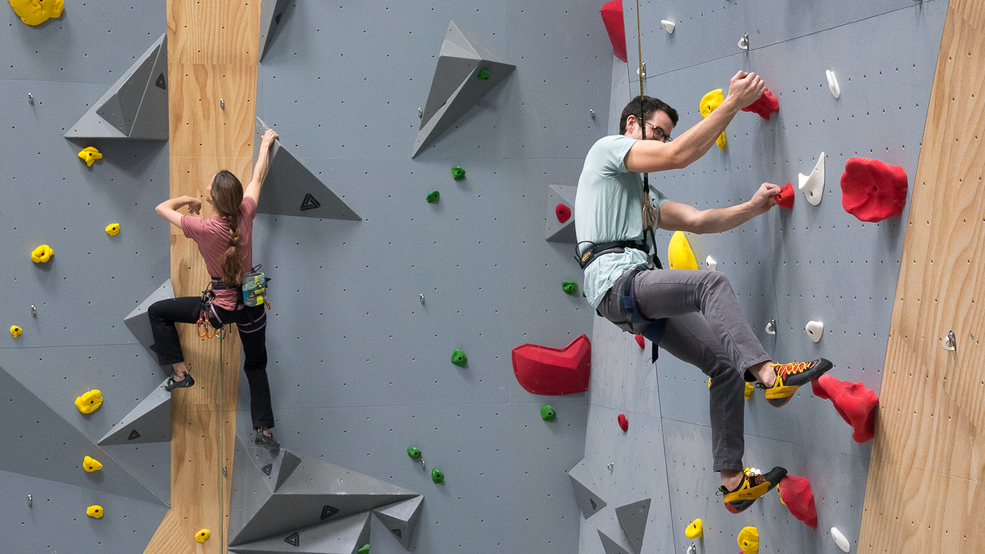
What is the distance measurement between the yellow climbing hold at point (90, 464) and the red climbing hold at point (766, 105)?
3.16 m

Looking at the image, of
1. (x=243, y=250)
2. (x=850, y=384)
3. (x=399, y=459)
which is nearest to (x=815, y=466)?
(x=850, y=384)

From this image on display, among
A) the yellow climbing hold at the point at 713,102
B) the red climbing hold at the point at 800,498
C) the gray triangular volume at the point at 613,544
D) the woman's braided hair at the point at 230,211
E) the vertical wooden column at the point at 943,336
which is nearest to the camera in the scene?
the vertical wooden column at the point at 943,336

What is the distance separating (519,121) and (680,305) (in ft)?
5.91

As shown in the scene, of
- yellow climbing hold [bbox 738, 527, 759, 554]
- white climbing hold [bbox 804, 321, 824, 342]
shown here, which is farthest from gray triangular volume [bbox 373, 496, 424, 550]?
white climbing hold [bbox 804, 321, 824, 342]

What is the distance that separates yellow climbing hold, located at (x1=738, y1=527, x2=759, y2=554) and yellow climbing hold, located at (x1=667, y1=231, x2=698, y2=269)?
0.97 m

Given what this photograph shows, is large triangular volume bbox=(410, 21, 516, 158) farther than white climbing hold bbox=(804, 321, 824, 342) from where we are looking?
Yes

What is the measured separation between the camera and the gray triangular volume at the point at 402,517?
3787mm

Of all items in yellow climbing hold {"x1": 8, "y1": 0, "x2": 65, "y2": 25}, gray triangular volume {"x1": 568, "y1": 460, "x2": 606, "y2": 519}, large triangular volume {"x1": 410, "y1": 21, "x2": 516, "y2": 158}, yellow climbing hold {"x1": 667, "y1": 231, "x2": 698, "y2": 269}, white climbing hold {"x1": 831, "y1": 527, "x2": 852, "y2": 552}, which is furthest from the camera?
gray triangular volume {"x1": 568, "y1": 460, "x2": 606, "y2": 519}

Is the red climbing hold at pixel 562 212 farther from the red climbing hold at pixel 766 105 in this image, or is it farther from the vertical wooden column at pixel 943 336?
the vertical wooden column at pixel 943 336

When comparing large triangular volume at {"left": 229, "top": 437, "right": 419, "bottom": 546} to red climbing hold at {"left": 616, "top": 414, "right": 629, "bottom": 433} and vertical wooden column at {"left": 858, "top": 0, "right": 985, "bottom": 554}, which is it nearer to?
red climbing hold at {"left": 616, "top": 414, "right": 629, "bottom": 433}

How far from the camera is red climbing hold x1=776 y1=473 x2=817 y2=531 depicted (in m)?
2.48

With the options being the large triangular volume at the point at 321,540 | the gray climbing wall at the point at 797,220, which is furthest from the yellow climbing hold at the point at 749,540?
the large triangular volume at the point at 321,540

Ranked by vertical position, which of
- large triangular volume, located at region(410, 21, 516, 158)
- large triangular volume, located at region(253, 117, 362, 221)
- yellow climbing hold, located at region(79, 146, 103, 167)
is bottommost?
large triangular volume, located at region(253, 117, 362, 221)

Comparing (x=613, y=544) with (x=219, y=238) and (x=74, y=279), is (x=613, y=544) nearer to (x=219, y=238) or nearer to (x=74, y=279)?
(x=219, y=238)
